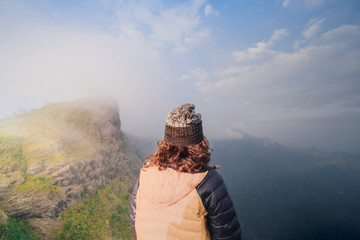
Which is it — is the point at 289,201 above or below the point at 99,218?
below

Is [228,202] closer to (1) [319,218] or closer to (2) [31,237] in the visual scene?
(2) [31,237]

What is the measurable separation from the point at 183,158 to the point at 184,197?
0.70m

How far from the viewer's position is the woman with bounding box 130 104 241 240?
2273mm

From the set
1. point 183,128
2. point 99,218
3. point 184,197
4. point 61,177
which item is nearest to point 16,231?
point 61,177

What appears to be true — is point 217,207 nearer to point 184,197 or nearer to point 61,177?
point 184,197

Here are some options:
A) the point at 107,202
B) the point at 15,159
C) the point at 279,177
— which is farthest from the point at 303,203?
the point at 15,159

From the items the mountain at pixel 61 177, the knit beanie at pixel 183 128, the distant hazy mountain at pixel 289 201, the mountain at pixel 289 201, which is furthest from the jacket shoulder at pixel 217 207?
the distant hazy mountain at pixel 289 201

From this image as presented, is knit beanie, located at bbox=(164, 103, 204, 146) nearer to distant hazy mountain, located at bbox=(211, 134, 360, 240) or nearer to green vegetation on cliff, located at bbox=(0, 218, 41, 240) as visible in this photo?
green vegetation on cliff, located at bbox=(0, 218, 41, 240)

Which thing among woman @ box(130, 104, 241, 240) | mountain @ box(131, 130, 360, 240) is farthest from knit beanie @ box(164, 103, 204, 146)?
mountain @ box(131, 130, 360, 240)

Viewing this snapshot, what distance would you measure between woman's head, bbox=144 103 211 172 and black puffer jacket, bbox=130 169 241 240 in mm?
324

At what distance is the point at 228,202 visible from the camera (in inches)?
97.8

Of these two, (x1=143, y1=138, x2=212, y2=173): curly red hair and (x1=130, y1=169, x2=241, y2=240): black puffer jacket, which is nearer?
(x1=130, y1=169, x2=241, y2=240): black puffer jacket

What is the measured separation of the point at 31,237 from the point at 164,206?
52.9ft

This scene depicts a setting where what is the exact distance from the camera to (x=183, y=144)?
9.23 feet
